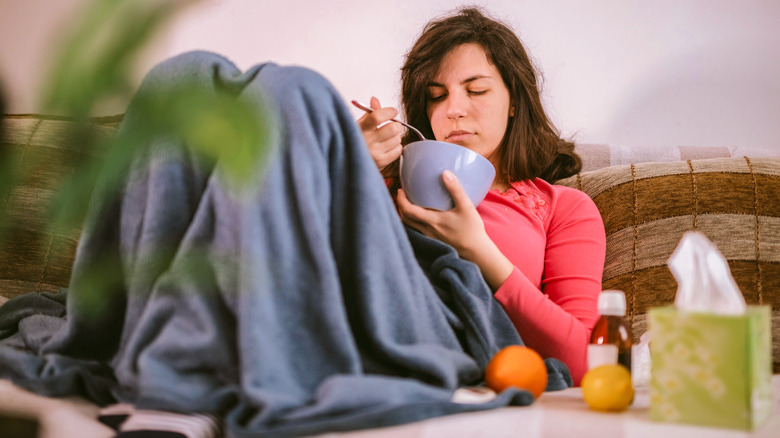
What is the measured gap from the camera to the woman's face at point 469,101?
49.9 inches

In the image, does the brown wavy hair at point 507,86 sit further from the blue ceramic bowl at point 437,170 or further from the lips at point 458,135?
the blue ceramic bowl at point 437,170

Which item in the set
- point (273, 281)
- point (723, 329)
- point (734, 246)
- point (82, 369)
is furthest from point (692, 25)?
point (82, 369)

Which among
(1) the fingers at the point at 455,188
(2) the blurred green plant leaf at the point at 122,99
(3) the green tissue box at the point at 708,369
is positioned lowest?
(3) the green tissue box at the point at 708,369

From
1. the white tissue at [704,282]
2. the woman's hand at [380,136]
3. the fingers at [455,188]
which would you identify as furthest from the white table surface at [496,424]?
the woman's hand at [380,136]

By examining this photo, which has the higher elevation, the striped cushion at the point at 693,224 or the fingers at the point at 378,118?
the fingers at the point at 378,118

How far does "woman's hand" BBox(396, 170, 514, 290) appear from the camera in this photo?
3.24 ft

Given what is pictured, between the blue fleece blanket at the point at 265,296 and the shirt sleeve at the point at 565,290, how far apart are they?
8.7 inches

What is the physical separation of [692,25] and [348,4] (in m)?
1.05

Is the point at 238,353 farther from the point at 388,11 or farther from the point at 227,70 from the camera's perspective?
the point at 388,11

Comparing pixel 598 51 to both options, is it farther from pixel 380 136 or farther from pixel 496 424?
pixel 496 424

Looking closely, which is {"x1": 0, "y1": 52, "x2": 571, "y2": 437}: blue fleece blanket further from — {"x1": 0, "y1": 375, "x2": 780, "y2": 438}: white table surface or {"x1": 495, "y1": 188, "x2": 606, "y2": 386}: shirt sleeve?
{"x1": 495, "y1": 188, "x2": 606, "y2": 386}: shirt sleeve

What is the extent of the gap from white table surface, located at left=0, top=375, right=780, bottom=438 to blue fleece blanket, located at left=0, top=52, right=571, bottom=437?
16 mm

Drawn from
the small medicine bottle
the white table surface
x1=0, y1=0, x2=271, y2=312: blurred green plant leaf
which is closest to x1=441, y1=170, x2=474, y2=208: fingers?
the small medicine bottle

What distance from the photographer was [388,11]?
1.95m
